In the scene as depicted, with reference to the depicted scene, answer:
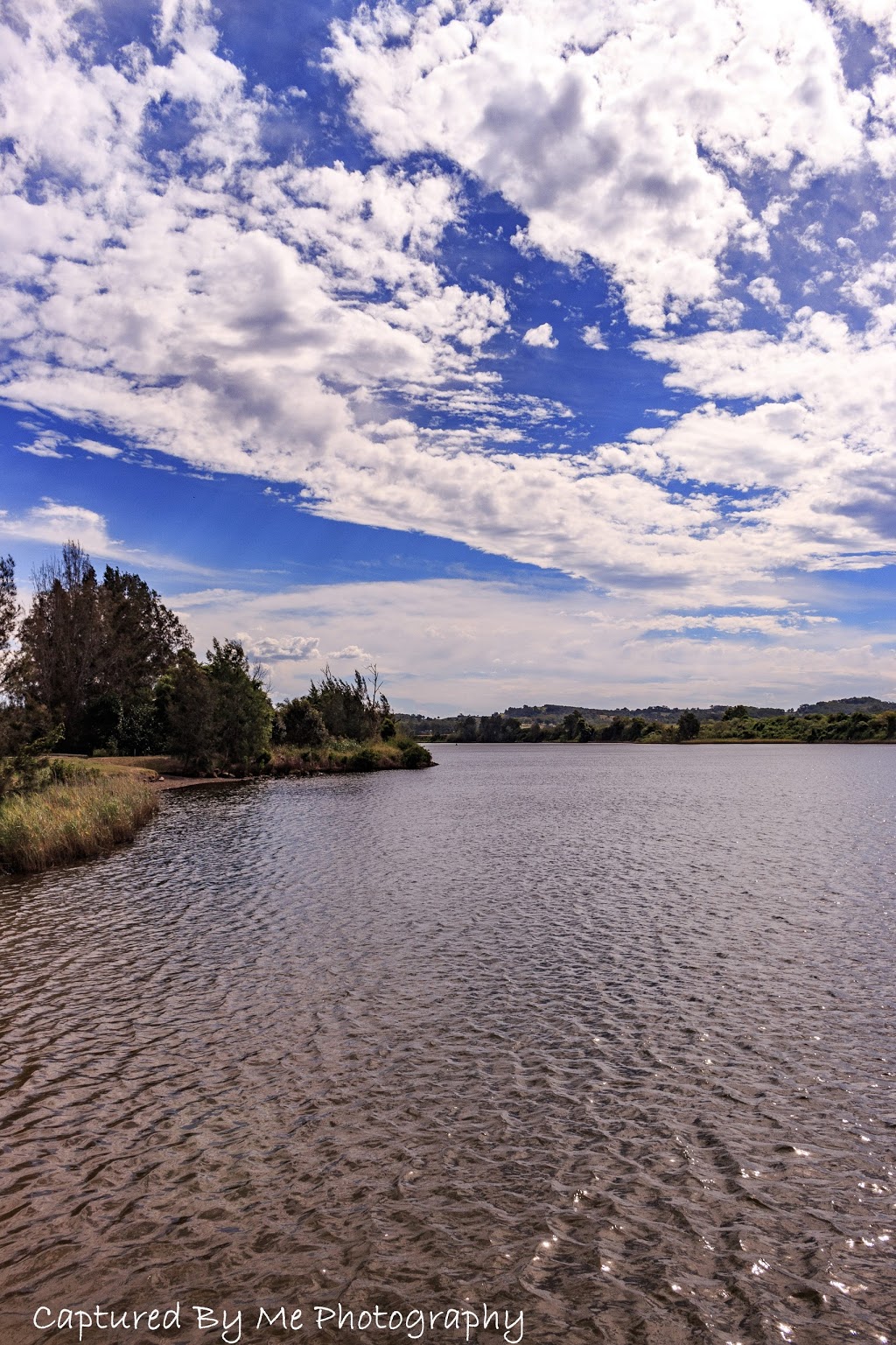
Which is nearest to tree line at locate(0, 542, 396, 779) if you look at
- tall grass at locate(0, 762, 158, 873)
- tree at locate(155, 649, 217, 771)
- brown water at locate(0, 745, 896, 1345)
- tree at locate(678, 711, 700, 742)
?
tree at locate(155, 649, 217, 771)

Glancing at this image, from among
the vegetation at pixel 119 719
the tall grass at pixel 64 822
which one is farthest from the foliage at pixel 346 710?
the tall grass at pixel 64 822

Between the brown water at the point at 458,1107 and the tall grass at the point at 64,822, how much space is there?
11.0ft

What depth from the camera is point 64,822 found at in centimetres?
2717

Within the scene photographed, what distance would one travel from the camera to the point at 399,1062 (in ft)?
35.1

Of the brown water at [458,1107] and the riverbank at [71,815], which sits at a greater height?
the riverbank at [71,815]

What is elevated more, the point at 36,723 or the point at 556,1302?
the point at 36,723

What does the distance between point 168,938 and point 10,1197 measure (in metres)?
9.65

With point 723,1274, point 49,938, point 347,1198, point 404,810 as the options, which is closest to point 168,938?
point 49,938

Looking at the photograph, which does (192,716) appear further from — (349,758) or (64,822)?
(64,822)

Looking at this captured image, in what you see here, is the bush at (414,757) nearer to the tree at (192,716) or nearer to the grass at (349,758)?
the grass at (349,758)

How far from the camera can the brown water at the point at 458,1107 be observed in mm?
6402

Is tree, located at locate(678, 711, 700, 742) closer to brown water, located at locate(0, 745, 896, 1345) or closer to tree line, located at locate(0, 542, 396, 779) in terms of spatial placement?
tree line, located at locate(0, 542, 396, 779)

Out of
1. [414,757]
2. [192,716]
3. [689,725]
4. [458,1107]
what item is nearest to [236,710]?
[192,716]

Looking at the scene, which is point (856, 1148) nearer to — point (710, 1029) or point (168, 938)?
point (710, 1029)
